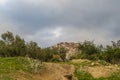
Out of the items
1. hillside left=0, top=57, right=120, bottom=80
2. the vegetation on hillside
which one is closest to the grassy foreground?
hillside left=0, top=57, right=120, bottom=80

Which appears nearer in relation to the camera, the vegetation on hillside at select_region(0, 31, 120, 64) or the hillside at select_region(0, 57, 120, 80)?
the hillside at select_region(0, 57, 120, 80)

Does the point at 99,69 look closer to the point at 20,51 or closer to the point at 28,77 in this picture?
the point at 28,77

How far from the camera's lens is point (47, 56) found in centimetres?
6159

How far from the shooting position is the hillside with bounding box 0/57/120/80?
22633 millimetres

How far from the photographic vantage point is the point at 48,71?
25266 millimetres

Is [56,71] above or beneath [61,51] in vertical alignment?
beneath

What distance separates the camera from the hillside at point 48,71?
22633 millimetres

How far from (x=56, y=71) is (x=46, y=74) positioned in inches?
48.0

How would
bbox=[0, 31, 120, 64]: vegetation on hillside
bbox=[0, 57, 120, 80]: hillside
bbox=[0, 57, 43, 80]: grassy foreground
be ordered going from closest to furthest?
bbox=[0, 57, 43, 80]: grassy foreground < bbox=[0, 57, 120, 80]: hillside < bbox=[0, 31, 120, 64]: vegetation on hillside

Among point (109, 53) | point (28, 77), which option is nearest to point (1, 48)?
point (109, 53)

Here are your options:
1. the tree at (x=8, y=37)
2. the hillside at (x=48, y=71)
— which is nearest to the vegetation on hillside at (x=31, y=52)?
the tree at (x=8, y=37)

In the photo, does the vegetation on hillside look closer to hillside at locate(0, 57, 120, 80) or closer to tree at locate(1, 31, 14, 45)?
tree at locate(1, 31, 14, 45)

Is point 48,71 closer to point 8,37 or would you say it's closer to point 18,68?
point 18,68

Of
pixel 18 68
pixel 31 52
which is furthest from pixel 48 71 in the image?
pixel 31 52
